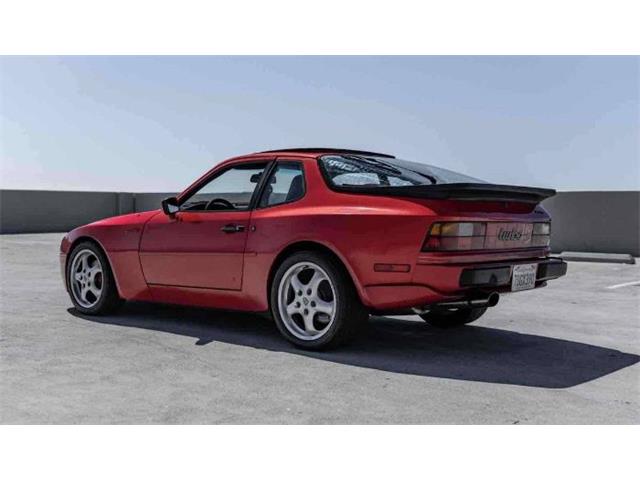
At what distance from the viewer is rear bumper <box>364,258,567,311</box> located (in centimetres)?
443

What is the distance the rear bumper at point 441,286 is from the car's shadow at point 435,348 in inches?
15.8

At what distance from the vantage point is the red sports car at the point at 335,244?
4.49 metres

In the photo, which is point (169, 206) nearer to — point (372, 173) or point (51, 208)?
point (372, 173)

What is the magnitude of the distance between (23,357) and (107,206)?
2210 centimetres

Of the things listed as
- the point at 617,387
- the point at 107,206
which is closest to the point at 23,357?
the point at 617,387

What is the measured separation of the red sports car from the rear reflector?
10mm

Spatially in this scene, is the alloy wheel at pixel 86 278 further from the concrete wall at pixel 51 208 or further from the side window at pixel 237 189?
the concrete wall at pixel 51 208

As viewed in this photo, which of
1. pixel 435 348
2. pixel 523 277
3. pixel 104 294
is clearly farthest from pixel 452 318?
pixel 104 294

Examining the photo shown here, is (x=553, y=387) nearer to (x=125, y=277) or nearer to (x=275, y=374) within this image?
(x=275, y=374)

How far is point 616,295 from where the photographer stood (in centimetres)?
845

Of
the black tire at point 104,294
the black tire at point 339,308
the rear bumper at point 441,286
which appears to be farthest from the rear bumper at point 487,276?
the black tire at point 104,294

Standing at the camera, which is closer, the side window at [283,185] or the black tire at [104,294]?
the side window at [283,185]

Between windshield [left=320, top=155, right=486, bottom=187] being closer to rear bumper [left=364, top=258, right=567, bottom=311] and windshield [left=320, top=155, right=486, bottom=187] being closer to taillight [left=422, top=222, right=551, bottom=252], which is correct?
taillight [left=422, top=222, right=551, bottom=252]

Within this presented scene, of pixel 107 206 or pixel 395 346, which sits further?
pixel 107 206
